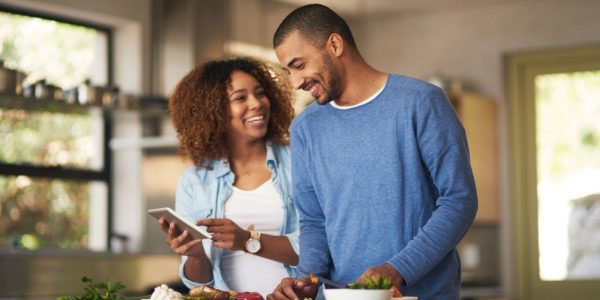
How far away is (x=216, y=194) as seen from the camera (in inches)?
118

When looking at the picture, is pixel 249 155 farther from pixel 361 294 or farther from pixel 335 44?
pixel 361 294

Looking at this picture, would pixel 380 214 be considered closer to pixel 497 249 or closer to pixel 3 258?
pixel 3 258

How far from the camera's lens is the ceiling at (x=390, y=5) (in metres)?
7.41

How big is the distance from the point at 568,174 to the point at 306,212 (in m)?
5.20

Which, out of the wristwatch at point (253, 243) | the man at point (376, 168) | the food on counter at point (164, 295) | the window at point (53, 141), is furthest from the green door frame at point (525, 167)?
the food on counter at point (164, 295)

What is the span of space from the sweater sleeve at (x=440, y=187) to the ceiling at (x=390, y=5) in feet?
16.3

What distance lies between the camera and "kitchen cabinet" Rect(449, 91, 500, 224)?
283 inches

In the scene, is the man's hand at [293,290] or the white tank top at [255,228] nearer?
the man's hand at [293,290]

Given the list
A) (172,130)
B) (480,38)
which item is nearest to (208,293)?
(172,130)

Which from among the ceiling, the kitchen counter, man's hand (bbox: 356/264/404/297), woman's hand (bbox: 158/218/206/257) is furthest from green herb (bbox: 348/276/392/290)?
the ceiling

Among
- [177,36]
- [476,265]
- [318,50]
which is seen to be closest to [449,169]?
[318,50]

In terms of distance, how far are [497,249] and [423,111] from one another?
17.9 feet

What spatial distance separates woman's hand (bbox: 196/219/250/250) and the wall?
5.02 metres

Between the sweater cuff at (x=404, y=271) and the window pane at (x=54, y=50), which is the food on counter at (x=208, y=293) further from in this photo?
the window pane at (x=54, y=50)
